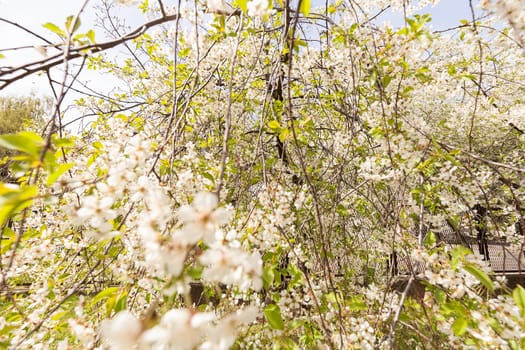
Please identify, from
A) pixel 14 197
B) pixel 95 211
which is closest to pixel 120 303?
pixel 95 211

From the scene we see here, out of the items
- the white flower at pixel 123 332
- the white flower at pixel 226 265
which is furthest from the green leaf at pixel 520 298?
the white flower at pixel 123 332

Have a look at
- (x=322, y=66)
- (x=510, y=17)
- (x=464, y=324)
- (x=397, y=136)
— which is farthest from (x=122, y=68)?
(x=464, y=324)

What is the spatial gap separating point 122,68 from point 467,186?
3.78m

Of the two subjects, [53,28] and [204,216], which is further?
[53,28]

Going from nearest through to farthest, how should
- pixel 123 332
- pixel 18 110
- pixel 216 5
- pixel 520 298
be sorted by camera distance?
pixel 123 332 → pixel 520 298 → pixel 216 5 → pixel 18 110

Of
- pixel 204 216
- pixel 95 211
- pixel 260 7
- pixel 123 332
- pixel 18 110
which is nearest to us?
pixel 123 332

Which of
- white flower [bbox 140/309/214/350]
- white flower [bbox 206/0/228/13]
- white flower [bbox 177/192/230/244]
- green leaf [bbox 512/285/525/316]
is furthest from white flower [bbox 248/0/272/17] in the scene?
green leaf [bbox 512/285/525/316]

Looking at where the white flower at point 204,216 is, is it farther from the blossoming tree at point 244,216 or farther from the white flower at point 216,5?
the white flower at point 216,5

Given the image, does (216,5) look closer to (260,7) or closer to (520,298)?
(260,7)

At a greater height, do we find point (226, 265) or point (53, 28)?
point (53, 28)

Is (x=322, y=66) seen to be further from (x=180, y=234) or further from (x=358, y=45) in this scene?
(x=180, y=234)

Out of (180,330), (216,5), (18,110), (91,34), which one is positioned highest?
(18,110)

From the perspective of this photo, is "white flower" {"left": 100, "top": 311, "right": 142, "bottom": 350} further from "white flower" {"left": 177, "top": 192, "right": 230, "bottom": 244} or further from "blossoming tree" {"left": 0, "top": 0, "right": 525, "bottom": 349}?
"white flower" {"left": 177, "top": 192, "right": 230, "bottom": 244}

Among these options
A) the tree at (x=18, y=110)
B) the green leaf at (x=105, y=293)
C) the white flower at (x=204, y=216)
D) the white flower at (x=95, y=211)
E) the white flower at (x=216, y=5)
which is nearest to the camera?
the white flower at (x=204, y=216)
